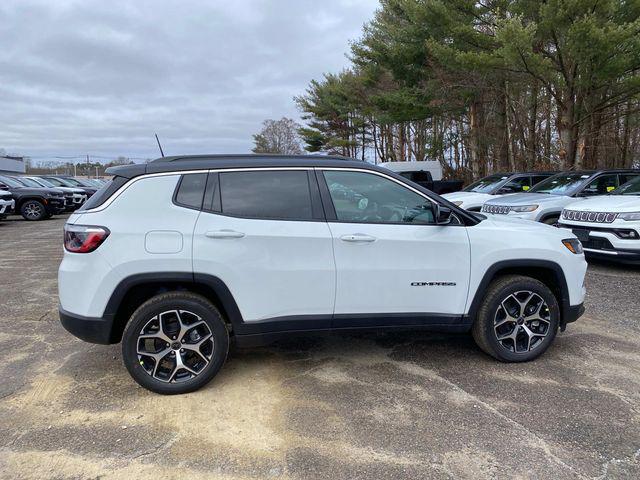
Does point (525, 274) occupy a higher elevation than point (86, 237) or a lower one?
lower

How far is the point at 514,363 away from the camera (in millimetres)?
3898

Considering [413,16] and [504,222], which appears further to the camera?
[413,16]

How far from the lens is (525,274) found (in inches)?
157

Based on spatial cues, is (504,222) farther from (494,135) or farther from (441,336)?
(494,135)

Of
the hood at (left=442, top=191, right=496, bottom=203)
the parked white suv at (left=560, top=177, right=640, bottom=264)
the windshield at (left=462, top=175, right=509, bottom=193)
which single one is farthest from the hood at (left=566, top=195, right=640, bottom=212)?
the windshield at (left=462, top=175, right=509, bottom=193)

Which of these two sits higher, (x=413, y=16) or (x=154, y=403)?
(x=413, y=16)

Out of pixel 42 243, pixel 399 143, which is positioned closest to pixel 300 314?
pixel 42 243

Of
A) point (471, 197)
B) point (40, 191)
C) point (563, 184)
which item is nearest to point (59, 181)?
point (40, 191)

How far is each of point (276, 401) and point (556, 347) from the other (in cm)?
264

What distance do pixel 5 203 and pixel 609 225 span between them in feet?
52.4

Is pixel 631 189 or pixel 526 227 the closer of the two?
pixel 526 227

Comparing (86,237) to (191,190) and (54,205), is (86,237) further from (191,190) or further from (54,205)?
(54,205)

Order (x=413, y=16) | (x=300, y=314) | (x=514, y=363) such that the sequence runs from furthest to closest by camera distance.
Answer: (x=413, y=16)
(x=514, y=363)
(x=300, y=314)

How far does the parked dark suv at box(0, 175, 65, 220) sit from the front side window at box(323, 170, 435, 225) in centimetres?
1643
